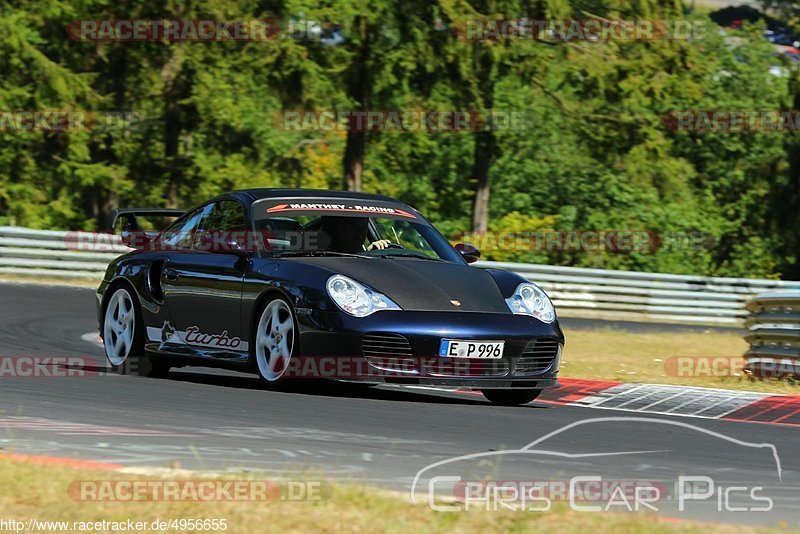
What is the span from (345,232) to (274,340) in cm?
112

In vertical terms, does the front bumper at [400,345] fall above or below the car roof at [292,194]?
below

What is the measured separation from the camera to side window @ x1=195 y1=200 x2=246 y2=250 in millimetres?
9461

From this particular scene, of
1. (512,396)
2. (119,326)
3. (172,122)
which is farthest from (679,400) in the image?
(172,122)

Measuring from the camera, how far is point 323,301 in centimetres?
834

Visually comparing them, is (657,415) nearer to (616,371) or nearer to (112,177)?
(616,371)

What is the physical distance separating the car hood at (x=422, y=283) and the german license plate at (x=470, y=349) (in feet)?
0.81

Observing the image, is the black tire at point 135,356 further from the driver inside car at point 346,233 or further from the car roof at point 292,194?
the driver inside car at point 346,233

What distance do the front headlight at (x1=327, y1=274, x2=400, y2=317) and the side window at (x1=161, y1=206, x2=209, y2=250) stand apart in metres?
1.91

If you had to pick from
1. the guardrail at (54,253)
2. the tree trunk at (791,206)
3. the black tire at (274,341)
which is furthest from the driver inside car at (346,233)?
the tree trunk at (791,206)

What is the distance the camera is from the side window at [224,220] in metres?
9.46

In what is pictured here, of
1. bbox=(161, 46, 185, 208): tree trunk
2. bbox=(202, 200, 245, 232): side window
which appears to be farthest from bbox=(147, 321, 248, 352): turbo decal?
bbox=(161, 46, 185, 208): tree trunk

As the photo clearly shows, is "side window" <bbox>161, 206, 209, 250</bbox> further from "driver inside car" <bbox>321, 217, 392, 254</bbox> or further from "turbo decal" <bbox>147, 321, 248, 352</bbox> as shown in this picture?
"driver inside car" <bbox>321, 217, 392, 254</bbox>

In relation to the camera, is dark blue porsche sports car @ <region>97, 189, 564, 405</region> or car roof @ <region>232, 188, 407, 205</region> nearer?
dark blue porsche sports car @ <region>97, 189, 564, 405</region>

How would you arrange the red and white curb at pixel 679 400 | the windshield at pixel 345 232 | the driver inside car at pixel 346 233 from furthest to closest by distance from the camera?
the driver inside car at pixel 346 233, the windshield at pixel 345 232, the red and white curb at pixel 679 400
